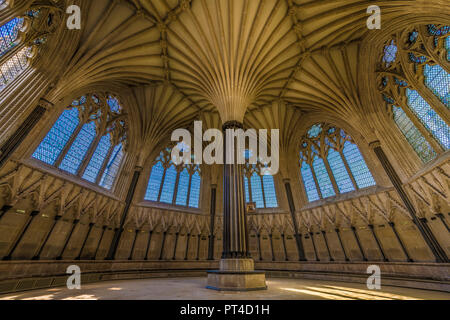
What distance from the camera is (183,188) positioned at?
15.5m

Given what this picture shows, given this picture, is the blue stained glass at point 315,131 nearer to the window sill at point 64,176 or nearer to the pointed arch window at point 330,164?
the pointed arch window at point 330,164

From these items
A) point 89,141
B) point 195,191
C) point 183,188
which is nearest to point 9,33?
point 89,141

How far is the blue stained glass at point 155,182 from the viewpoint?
13979 millimetres

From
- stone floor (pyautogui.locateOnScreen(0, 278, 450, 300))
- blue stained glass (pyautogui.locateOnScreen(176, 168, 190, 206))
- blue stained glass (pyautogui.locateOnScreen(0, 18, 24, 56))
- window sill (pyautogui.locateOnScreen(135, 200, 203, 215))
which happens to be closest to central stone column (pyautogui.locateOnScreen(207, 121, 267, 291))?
stone floor (pyautogui.locateOnScreen(0, 278, 450, 300))

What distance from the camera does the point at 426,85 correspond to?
895cm

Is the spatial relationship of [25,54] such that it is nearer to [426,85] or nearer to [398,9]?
[398,9]

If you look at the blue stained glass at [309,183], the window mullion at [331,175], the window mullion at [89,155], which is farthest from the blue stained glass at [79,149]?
the window mullion at [331,175]

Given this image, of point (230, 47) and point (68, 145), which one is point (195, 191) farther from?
point (230, 47)

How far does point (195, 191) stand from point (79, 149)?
833 cm

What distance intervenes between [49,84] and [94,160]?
4.47 metres

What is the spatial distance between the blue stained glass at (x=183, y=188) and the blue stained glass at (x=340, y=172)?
11096 mm
